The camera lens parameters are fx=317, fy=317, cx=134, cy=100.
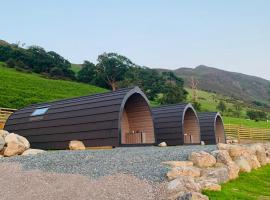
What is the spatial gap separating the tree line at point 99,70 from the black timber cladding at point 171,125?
156ft

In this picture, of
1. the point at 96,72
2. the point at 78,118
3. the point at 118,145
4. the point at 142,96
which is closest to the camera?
the point at 118,145

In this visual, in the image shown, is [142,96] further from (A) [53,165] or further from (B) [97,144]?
(A) [53,165]

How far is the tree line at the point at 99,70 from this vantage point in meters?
77.5

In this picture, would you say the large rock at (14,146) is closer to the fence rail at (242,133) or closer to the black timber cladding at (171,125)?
the black timber cladding at (171,125)

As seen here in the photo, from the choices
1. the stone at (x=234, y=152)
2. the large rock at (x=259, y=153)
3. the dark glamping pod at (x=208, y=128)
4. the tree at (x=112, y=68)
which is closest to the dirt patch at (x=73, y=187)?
the stone at (x=234, y=152)

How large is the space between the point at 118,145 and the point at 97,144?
124cm

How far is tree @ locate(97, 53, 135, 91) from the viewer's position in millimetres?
84312

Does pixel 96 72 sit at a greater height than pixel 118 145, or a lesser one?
greater

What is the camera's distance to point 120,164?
1007cm

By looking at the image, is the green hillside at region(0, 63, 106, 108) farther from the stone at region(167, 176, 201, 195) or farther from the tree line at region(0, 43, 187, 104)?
the stone at region(167, 176, 201, 195)

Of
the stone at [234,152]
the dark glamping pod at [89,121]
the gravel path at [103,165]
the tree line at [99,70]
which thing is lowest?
the gravel path at [103,165]

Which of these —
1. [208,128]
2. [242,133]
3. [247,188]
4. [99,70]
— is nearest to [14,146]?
[247,188]

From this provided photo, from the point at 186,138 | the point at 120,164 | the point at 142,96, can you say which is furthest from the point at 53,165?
the point at 186,138

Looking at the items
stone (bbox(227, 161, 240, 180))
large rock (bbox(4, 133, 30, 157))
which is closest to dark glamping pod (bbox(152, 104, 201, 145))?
large rock (bbox(4, 133, 30, 157))
